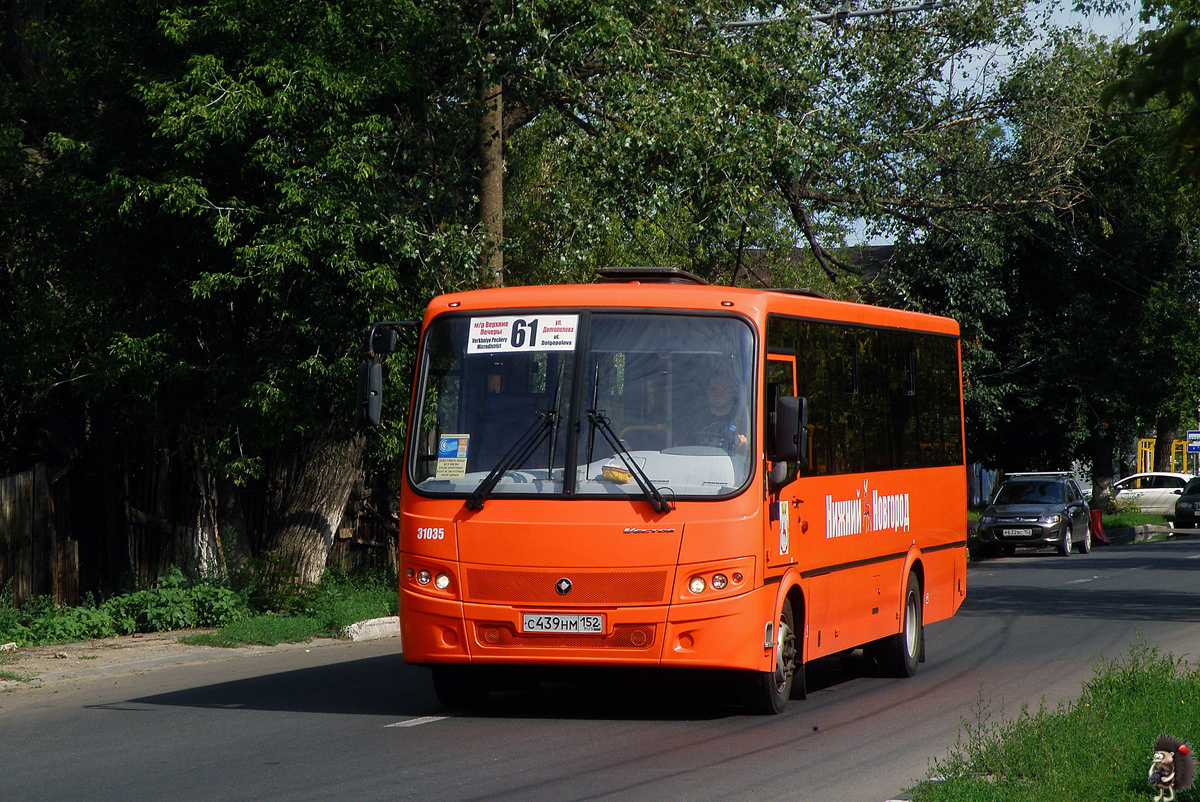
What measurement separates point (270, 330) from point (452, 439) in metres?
7.65

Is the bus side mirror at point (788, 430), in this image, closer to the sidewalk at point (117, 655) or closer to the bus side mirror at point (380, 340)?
the bus side mirror at point (380, 340)

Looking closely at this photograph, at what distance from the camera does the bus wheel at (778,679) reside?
10.0 meters

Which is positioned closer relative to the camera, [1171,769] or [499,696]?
[1171,769]

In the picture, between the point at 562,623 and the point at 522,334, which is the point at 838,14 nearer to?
the point at 522,334

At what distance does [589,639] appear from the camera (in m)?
9.51

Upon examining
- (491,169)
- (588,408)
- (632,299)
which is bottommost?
(588,408)

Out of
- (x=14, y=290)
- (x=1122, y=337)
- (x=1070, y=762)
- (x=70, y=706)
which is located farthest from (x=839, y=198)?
(x=1122, y=337)

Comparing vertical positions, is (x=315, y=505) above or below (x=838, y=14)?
below

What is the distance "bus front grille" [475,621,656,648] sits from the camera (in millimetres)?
9469

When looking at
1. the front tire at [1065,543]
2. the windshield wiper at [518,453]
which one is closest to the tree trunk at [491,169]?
the windshield wiper at [518,453]

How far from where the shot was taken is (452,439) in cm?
1013

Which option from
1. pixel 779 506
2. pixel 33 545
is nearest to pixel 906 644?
pixel 779 506

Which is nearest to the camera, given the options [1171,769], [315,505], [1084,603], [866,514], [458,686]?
[1171,769]

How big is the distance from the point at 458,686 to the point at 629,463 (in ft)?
7.32
